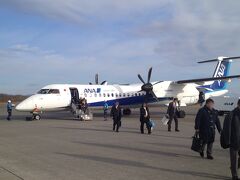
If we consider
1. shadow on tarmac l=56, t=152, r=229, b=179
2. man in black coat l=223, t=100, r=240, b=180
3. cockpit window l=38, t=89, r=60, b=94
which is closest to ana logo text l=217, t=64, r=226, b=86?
cockpit window l=38, t=89, r=60, b=94

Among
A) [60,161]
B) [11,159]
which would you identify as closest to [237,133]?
[60,161]

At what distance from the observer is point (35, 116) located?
25.6 metres

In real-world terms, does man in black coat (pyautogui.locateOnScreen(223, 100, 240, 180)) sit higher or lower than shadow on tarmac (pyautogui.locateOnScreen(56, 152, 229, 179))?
higher

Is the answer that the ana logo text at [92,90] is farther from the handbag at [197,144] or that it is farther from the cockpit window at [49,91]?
the handbag at [197,144]

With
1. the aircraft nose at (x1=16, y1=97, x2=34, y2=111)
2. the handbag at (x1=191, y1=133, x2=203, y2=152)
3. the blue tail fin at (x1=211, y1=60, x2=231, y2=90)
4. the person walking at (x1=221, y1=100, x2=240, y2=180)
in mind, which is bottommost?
the handbag at (x1=191, y1=133, x2=203, y2=152)

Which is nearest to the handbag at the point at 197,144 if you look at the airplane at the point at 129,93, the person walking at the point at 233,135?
the person walking at the point at 233,135

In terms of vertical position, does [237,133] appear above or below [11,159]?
above

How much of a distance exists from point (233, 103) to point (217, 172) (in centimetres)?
2448

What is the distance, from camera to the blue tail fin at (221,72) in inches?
1303

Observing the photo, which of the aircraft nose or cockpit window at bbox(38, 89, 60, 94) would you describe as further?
cockpit window at bbox(38, 89, 60, 94)

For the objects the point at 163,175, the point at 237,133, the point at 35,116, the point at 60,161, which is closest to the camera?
the point at 237,133

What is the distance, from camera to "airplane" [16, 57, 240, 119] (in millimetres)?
25406

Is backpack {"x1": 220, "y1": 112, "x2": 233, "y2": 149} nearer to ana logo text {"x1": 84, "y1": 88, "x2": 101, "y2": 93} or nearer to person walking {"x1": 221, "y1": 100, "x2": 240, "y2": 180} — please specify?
person walking {"x1": 221, "y1": 100, "x2": 240, "y2": 180}

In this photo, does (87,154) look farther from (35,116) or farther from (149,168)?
(35,116)
